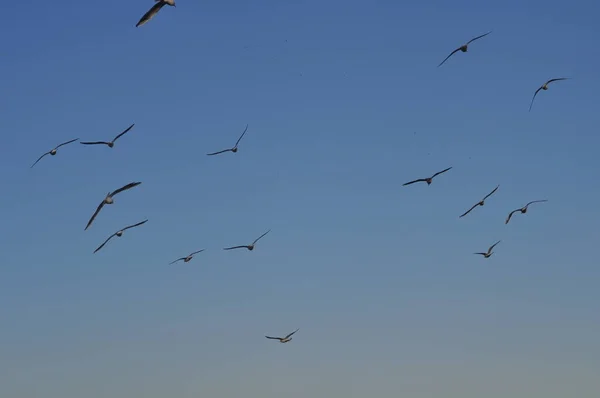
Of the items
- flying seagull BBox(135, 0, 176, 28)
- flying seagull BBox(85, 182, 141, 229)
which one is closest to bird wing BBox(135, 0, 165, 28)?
flying seagull BBox(135, 0, 176, 28)

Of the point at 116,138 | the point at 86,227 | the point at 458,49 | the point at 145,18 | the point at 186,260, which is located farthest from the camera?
the point at 186,260

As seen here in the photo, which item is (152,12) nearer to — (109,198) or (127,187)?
(127,187)

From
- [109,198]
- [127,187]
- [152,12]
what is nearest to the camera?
[152,12]

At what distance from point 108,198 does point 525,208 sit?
53740 mm

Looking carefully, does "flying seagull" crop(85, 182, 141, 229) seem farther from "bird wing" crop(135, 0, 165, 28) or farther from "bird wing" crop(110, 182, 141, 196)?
"bird wing" crop(135, 0, 165, 28)

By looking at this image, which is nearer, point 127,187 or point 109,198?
point 127,187

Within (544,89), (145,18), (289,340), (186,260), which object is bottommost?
(289,340)

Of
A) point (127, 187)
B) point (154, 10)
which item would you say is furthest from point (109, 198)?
point (154, 10)

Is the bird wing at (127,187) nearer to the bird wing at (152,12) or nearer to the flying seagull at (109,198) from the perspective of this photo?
the flying seagull at (109,198)

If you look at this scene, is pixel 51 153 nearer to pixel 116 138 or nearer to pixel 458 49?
pixel 116 138

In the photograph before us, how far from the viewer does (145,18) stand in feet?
210

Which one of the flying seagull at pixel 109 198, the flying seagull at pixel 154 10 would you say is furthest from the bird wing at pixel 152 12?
the flying seagull at pixel 109 198

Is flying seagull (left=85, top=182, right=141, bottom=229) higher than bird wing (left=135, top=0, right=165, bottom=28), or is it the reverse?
bird wing (left=135, top=0, right=165, bottom=28)

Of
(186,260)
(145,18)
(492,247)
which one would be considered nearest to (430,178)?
(492,247)
